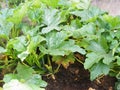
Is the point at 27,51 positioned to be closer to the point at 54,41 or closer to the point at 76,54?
the point at 54,41

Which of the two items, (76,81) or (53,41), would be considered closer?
(53,41)

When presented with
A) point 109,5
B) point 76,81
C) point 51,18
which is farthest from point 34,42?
point 109,5

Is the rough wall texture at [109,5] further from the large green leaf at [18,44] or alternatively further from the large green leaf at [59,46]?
the large green leaf at [18,44]

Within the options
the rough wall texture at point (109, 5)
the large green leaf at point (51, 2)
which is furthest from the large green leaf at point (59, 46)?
the rough wall texture at point (109, 5)

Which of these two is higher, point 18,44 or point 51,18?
point 51,18

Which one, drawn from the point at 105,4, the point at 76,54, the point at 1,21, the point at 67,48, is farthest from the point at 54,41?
the point at 105,4

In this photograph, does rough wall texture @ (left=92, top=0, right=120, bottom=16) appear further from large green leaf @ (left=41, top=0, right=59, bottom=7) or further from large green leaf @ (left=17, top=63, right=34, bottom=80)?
large green leaf @ (left=17, top=63, right=34, bottom=80)

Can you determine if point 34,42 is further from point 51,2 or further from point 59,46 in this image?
point 51,2
